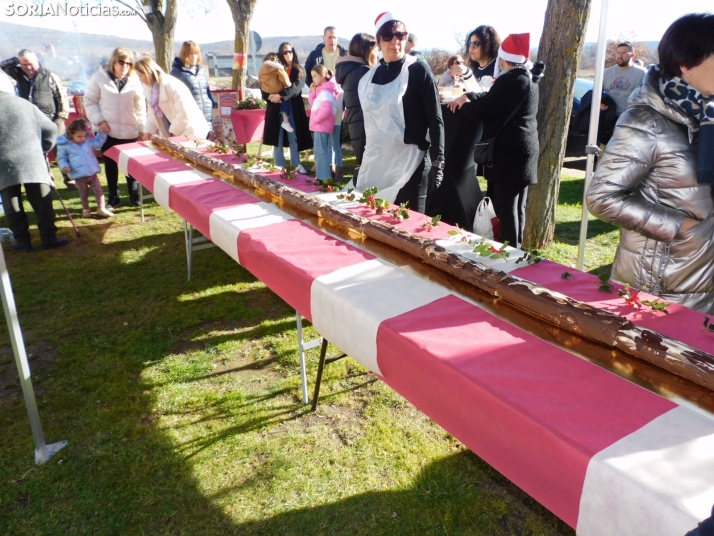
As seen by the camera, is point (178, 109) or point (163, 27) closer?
point (178, 109)

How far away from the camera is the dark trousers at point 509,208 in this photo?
3.31 metres

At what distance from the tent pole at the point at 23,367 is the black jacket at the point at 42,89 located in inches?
186

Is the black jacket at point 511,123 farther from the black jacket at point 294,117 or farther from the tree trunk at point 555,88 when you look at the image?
the black jacket at point 294,117

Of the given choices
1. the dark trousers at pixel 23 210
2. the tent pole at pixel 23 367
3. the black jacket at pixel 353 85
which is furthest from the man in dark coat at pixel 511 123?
the dark trousers at pixel 23 210

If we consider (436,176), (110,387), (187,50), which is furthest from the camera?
(187,50)

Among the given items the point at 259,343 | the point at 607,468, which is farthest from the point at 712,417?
the point at 259,343

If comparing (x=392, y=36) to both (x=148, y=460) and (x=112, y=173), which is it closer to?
(x=148, y=460)

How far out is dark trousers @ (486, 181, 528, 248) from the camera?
331cm

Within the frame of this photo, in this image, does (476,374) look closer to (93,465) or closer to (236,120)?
(93,465)

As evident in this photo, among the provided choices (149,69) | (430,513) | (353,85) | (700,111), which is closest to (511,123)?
(700,111)

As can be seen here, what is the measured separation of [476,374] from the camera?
3.76ft

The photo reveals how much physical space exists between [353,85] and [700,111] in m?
3.48

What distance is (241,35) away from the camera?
11172 millimetres

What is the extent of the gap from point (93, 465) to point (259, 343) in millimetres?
1167
